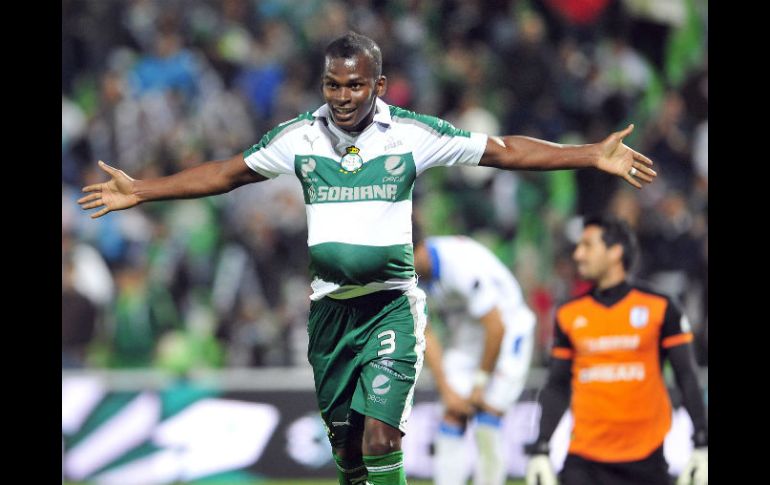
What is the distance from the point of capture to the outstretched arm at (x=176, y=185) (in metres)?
6.17

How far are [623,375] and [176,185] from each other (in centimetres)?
301

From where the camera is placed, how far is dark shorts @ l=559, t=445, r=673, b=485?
7375 mm

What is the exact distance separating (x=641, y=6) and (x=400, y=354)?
10857 mm

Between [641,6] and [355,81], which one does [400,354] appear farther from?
[641,6]

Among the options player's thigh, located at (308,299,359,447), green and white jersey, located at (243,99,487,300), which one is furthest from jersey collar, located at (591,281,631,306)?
player's thigh, located at (308,299,359,447)

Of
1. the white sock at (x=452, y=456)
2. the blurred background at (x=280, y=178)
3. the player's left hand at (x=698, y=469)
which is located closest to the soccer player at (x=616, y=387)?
the player's left hand at (x=698, y=469)

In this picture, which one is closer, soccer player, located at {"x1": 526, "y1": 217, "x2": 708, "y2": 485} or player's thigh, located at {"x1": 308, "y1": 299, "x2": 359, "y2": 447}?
player's thigh, located at {"x1": 308, "y1": 299, "x2": 359, "y2": 447}

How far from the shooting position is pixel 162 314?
13172mm

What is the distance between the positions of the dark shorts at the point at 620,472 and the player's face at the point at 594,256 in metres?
1.14

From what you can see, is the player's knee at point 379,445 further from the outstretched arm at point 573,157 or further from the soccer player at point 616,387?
the soccer player at point 616,387

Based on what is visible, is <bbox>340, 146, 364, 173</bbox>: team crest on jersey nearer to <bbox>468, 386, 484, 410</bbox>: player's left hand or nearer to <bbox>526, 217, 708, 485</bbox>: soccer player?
<bbox>526, 217, 708, 485</bbox>: soccer player

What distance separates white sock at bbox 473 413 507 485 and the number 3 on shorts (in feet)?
12.2

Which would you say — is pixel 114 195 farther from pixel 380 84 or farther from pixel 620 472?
pixel 620 472

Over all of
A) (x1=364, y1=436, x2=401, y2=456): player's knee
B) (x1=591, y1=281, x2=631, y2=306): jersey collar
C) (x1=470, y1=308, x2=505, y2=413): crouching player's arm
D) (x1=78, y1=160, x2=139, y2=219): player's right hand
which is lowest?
(x1=364, y1=436, x2=401, y2=456): player's knee
